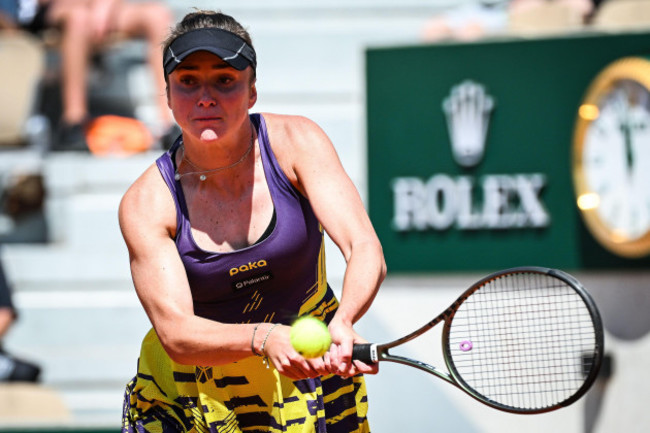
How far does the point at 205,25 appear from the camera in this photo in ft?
8.87

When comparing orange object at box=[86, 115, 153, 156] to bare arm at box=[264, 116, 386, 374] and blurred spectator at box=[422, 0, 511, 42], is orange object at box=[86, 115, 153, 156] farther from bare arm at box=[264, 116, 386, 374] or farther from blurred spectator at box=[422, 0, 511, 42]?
bare arm at box=[264, 116, 386, 374]

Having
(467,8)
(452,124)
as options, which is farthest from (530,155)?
(467,8)

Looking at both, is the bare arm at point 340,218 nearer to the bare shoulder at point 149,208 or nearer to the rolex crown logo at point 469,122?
the bare shoulder at point 149,208

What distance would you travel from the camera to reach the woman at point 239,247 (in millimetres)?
2600

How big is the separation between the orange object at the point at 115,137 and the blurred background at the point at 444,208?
0.05 metres

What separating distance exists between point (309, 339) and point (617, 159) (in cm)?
305

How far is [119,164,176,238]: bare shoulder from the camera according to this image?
2725mm

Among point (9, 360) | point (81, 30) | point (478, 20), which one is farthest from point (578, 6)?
point (9, 360)

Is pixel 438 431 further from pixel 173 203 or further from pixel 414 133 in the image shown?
pixel 173 203

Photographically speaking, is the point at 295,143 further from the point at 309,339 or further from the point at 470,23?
the point at 470,23

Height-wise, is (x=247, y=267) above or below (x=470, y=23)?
below

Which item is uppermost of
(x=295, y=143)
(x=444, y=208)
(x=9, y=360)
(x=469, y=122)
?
(x=469, y=122)

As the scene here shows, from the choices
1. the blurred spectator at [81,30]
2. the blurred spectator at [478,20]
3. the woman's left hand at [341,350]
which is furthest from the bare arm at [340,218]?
the blurred spectator at [81,30]

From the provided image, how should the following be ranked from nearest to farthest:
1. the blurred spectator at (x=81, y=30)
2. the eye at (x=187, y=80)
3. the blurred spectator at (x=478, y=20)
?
1. the eye at (x=187, y=80)
2. the blurred spectator at (x=478, y=20)
3. the blurred spectator at (x=81, y=30)
